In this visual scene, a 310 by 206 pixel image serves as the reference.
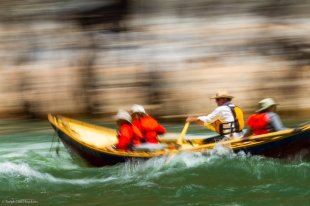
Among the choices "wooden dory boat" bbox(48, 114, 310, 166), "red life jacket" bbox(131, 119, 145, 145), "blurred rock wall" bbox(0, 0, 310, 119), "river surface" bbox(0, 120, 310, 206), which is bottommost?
"river surface" bbox(0, 120, 310, 206)

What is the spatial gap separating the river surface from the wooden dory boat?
11 cm

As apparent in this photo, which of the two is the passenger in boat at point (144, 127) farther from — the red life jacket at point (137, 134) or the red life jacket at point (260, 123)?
the red life jacket at point (260, 123)

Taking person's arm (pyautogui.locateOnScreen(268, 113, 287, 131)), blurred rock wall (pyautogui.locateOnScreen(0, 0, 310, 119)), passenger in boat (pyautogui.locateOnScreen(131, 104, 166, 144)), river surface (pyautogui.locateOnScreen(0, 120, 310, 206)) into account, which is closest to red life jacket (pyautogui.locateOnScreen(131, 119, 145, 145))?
passenger in boat (pyautogui.locateOnScreen(131, 104, 166, 144))

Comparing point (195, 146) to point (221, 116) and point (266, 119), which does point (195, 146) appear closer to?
point (221, 116)

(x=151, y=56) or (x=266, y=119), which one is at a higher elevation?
(x=151, y=56)

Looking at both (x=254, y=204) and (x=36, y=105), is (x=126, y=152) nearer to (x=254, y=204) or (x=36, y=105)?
(x=254, y=204)

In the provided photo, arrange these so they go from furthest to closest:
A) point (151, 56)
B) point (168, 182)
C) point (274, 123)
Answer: point (151, 56)
point (274, 123)
point (168, 182)

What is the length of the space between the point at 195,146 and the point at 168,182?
3.05 ft

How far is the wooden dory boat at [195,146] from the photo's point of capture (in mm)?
9344

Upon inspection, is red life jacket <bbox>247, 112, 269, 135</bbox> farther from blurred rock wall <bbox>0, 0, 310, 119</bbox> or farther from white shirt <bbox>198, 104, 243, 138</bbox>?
blurred rock wall <bbox>0, 0, 310, 119</bbox>

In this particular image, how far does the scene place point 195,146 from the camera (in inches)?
395

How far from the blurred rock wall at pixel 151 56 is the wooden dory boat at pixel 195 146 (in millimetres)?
5215

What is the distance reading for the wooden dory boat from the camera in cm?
934

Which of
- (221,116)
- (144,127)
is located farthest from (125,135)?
(221,116)
